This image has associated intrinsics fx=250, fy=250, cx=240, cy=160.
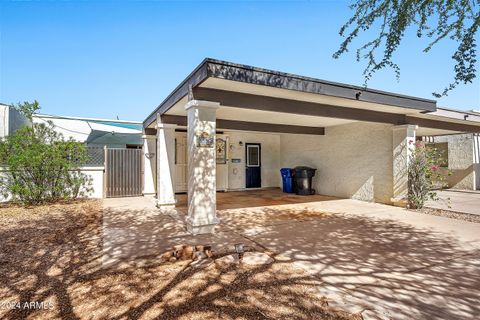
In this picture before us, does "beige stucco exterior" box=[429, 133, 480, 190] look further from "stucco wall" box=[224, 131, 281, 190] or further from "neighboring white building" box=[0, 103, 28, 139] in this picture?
"neighboring white building" box=[0, 103, 28, 139]

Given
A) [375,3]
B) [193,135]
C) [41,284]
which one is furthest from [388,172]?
[41,284]

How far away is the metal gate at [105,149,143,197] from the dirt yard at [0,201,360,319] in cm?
553

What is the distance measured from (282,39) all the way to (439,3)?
9.72ft

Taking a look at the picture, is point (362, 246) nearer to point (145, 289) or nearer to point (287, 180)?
point (145, 289)

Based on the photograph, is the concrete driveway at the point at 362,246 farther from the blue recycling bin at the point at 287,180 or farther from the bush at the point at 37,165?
the blue recycling bin at the point at 287,180

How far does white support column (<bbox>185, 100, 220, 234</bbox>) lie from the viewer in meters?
4.47

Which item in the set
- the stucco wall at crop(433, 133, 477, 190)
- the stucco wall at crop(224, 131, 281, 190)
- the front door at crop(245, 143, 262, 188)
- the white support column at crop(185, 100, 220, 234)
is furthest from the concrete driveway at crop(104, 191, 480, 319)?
the stucco wall at crop(433, 133, 477, 190)

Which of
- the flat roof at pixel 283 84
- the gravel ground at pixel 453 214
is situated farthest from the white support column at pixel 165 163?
the gravel ground at pixel 453 214

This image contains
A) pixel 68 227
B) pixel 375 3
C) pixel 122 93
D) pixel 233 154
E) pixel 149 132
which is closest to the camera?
pixel 375 3

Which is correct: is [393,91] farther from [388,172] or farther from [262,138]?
[262,138]

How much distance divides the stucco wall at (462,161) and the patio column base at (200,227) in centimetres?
1181

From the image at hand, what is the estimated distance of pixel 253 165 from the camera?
11945 mm

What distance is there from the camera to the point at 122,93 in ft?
41.0

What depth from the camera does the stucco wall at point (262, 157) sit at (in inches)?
449
